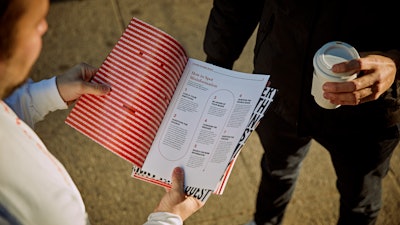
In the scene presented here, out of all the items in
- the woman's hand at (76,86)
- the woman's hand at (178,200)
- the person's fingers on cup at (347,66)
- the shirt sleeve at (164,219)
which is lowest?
the shirt sleeve at (164,219)

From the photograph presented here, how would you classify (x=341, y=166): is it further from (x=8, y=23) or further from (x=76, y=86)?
(x=8, y=23)

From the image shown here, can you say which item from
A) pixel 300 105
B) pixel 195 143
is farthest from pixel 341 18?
pixel 195 143

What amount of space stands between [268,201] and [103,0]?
2.16m

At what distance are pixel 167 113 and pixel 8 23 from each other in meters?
0.71

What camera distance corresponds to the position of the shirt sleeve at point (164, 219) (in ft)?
4.35

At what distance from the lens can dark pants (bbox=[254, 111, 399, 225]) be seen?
169 cm

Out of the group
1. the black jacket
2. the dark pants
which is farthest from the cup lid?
the dark pants

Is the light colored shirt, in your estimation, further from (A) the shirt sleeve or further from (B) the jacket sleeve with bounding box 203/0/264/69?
(B) the jacket sleeve with bounding box 203/0/264/69

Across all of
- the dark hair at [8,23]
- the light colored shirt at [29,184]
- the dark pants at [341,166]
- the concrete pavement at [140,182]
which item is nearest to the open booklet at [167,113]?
the light colored shirt at [29,184]

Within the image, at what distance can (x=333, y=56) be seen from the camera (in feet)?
4.39

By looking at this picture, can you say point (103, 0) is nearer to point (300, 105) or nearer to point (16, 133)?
point (300, 105)

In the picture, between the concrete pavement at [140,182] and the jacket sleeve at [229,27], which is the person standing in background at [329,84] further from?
the concrete pavement at [140,182]

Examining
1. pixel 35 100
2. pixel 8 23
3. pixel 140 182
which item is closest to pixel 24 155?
pixel 8 23

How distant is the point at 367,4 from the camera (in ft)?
4.59
